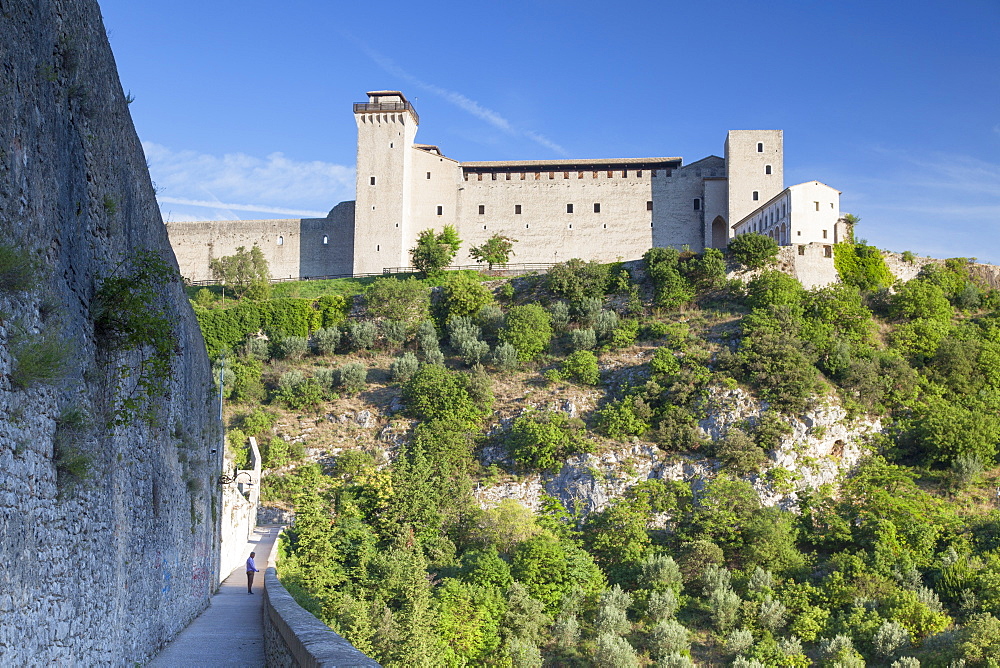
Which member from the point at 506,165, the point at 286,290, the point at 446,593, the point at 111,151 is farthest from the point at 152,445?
the point at 506,165

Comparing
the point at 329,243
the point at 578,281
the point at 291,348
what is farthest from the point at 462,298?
the point at 329,243

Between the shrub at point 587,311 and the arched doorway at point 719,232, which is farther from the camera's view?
the arched doorway at point 719,232

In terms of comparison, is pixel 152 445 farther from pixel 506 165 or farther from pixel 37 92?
pixel 506 165

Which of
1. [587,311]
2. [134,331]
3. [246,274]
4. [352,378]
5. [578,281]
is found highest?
[246,274]

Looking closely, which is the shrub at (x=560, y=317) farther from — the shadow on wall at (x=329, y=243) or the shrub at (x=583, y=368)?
the shadow on wall at (x=329, y=243)

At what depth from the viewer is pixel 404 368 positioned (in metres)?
32.4

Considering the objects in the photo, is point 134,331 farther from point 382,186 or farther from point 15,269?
point 382,186

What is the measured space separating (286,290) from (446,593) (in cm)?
2883

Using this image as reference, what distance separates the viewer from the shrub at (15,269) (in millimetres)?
4535

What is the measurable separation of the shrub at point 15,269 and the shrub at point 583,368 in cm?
2657

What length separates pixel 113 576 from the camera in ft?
21.5

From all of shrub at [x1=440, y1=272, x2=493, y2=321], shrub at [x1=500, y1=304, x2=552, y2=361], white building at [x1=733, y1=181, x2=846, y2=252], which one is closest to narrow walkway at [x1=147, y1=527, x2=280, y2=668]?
shrub at [x1=500, y1=304, x2=552, y2=361]

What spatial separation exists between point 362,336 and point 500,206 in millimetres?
17820

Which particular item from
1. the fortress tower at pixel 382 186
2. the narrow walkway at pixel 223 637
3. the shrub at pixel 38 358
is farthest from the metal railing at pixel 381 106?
the shrub at pixel 38 358
